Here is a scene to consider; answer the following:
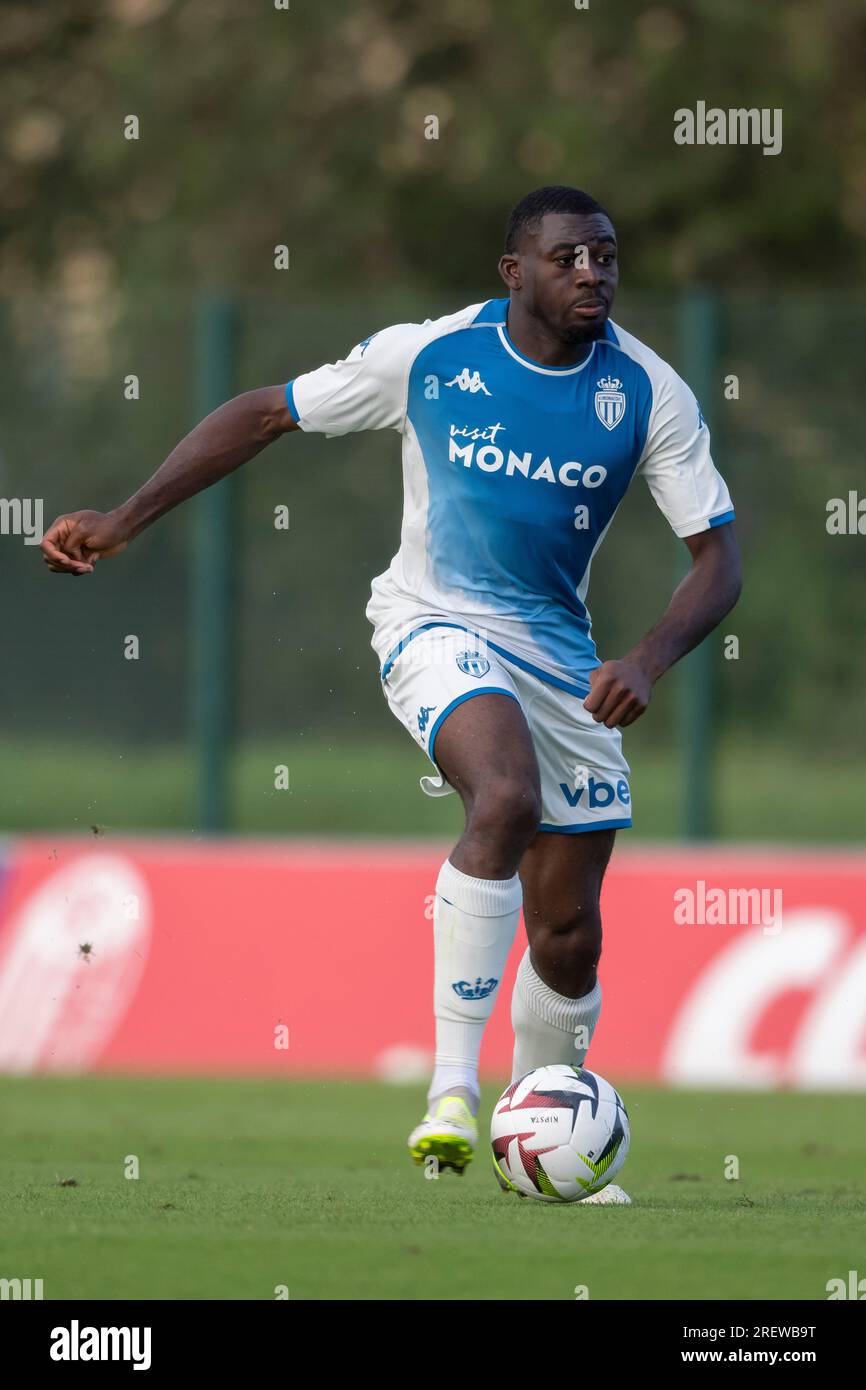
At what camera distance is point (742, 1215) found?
5934mm

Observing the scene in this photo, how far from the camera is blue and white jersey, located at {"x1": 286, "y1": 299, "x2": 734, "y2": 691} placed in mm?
6512

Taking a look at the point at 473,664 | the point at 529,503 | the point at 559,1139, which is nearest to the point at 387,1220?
the point at 559,1139

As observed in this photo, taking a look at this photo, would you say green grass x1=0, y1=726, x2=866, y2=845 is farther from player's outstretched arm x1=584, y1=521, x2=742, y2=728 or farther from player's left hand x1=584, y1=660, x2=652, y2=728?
player's left hand x1=584, y1=660, x2=652, y2=728

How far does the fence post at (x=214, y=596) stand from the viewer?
12.5 metres

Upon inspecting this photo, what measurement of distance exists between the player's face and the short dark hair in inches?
1.0

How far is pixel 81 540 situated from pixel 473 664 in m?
1.20

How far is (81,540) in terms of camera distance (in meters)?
6.57

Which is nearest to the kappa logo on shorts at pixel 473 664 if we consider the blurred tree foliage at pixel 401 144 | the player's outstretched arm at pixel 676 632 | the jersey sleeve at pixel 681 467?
the player's outstretched arm at pixel 676 632

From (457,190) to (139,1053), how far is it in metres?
13.4

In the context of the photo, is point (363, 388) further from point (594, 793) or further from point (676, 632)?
point (594, 793)

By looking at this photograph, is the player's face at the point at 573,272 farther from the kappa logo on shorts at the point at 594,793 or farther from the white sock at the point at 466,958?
the white sock at the point at 466,958
